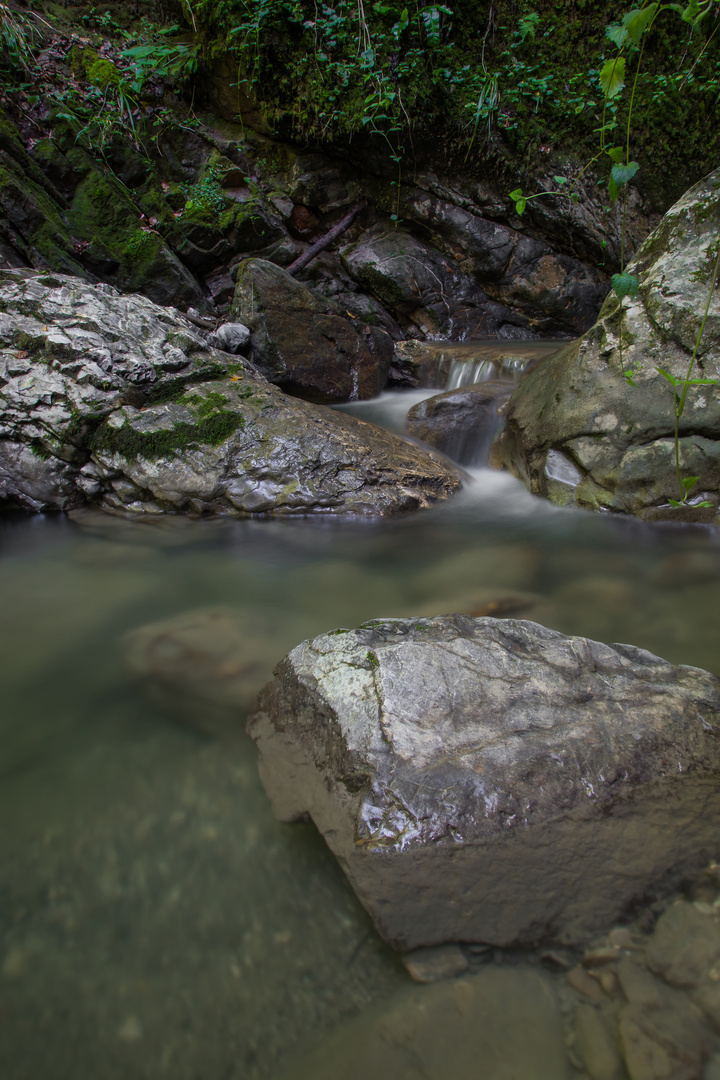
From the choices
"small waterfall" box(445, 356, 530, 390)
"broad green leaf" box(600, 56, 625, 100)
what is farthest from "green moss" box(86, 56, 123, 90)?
"broad green leaf" box(600, 56, 625, 100)

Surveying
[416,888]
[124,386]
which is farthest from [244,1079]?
[124,386]

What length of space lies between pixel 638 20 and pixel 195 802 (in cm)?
290

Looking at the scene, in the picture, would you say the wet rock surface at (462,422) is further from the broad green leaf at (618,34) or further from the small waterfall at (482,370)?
the broad green leaf at (618,34)

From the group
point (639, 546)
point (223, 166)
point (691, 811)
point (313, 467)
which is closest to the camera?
point (691, 811)

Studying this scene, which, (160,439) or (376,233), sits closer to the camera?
(160,439)

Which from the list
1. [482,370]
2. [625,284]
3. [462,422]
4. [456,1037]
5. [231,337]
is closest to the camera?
[456,1037]

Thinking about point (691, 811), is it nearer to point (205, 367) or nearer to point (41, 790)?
point (41, 790)

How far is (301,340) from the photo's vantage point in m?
6.48

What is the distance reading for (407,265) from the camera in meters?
9.41

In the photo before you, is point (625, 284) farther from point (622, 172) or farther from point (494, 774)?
point (494, 774)

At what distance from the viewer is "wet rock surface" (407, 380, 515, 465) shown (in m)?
5.62

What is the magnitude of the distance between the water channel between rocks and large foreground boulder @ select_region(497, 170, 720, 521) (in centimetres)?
43

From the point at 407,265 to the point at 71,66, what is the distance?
232 inches

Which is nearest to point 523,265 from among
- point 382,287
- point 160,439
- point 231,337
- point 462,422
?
point 382,287
